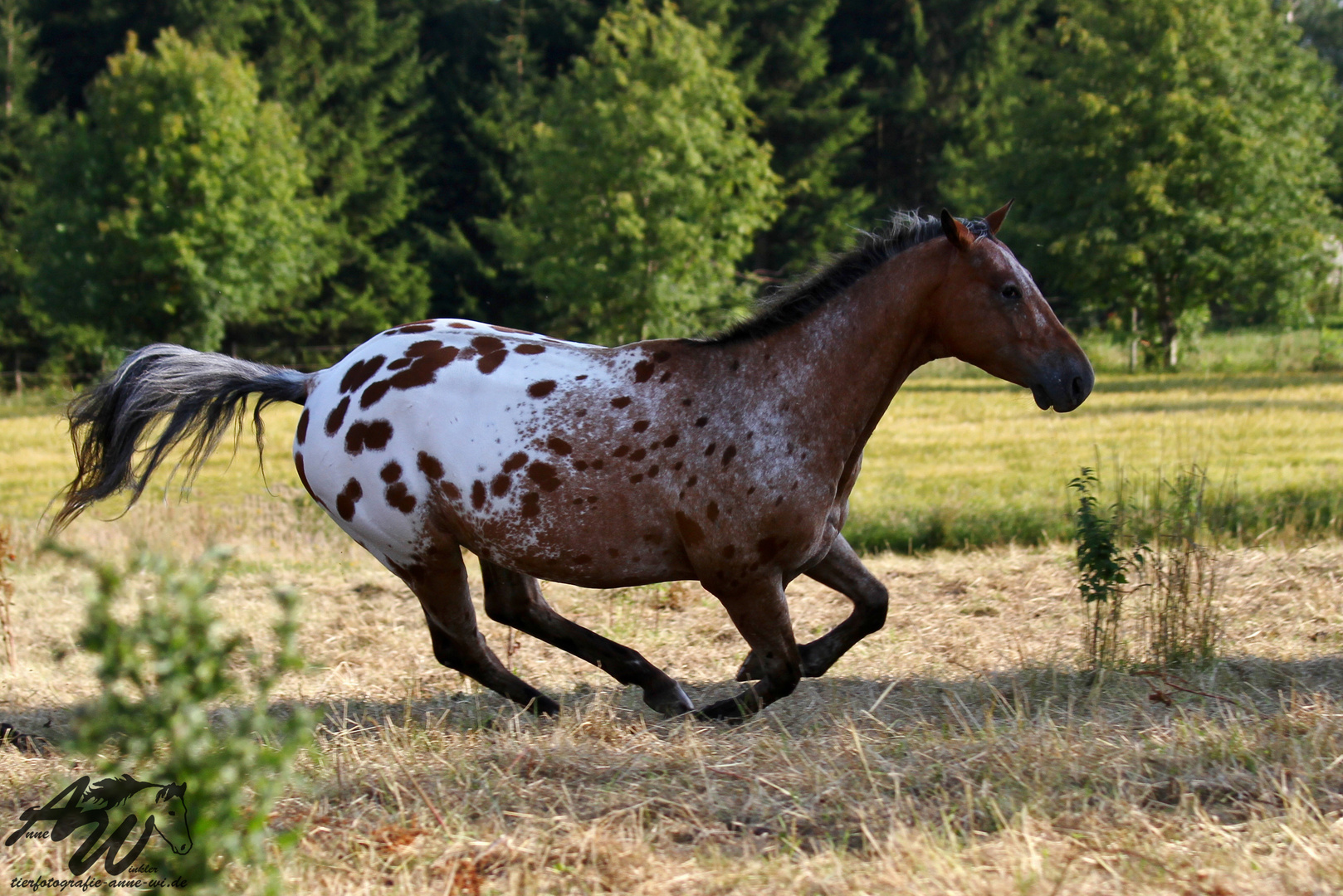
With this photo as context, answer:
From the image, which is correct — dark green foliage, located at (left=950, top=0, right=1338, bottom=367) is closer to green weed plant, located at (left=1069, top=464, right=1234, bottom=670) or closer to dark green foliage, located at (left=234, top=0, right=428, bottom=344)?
dark green foliage, located at (left=234, top=0, right=428, bottom=344)

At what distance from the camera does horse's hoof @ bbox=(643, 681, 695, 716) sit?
17.5 feet

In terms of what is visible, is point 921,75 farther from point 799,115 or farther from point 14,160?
point 14,160

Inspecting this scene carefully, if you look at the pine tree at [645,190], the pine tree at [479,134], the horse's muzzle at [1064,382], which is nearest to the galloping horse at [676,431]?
the horse's muzzle at [1064,382]

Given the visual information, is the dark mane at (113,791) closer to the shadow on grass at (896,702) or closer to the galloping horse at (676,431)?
the shadow on grass at (896,702)

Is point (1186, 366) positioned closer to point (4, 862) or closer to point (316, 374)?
point (316, 374)

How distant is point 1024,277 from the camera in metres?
4.79

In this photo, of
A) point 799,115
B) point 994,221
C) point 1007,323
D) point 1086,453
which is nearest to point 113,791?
point 1007,323

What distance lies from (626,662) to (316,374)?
6.48 ft

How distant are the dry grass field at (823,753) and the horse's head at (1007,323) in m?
1.30

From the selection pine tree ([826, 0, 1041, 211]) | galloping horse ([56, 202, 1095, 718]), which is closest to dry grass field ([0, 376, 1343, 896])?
galloping horse ([56, 202, 1095, 718])

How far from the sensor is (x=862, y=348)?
16.1 ft

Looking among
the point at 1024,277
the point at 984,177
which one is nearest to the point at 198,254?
the point at 984,177

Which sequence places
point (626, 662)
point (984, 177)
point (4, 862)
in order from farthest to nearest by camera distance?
point (984, 177), point (626, 662), point (4, 862)

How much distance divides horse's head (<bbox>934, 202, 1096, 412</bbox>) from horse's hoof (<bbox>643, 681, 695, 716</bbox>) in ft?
6.37
